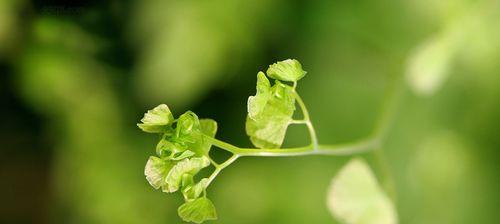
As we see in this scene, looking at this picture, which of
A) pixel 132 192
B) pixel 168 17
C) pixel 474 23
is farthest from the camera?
pixel 132 192

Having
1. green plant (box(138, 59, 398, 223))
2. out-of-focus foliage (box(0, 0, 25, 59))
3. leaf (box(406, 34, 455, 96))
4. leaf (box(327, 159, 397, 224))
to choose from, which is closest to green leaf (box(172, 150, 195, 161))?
green plant (box(138, 59, 398, 223))

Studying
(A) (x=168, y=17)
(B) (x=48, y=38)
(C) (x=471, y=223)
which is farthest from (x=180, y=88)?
(C) (x=471, y=223)

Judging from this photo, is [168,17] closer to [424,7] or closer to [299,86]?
[299,86]

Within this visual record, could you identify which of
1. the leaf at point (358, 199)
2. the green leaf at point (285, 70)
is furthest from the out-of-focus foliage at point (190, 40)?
the green leaf at point (285, 70)

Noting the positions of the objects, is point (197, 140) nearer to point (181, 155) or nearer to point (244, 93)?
point (181, 155)

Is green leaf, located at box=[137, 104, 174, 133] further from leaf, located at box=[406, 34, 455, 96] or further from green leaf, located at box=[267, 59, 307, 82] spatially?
leaf, located at box=[406, 34, 455, 96]

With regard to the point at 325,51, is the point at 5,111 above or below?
below

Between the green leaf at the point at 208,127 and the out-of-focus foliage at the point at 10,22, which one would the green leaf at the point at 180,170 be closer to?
the green leaf at the point at 208,127

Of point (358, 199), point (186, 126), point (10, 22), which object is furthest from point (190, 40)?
point (186, 126)
